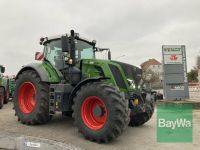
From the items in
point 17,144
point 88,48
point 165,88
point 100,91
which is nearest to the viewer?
point 17,144

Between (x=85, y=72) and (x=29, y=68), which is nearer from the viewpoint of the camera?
(x=85, y=72)

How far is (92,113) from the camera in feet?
19.5

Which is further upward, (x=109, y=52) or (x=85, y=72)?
(x=109, y=52)

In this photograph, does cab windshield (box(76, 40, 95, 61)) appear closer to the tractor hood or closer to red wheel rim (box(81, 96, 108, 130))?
the tractor hood

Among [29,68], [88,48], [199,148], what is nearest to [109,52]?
[88,48]

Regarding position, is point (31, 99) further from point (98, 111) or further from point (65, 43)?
point (98, 111)

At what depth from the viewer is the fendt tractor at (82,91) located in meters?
5.43

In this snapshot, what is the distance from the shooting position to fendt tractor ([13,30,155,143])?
5430 millimetres

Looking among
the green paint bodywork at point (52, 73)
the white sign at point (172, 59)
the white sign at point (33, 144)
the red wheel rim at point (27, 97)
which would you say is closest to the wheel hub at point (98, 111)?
the white sign at point (33, 144)

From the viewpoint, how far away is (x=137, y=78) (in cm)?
696

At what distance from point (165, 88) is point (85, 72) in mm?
12053

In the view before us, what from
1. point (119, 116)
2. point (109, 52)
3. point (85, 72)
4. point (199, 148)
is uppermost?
point (109, 52)

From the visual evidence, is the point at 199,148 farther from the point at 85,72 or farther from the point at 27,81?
A: the point at 27,81

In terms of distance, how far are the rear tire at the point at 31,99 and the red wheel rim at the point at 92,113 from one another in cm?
125
